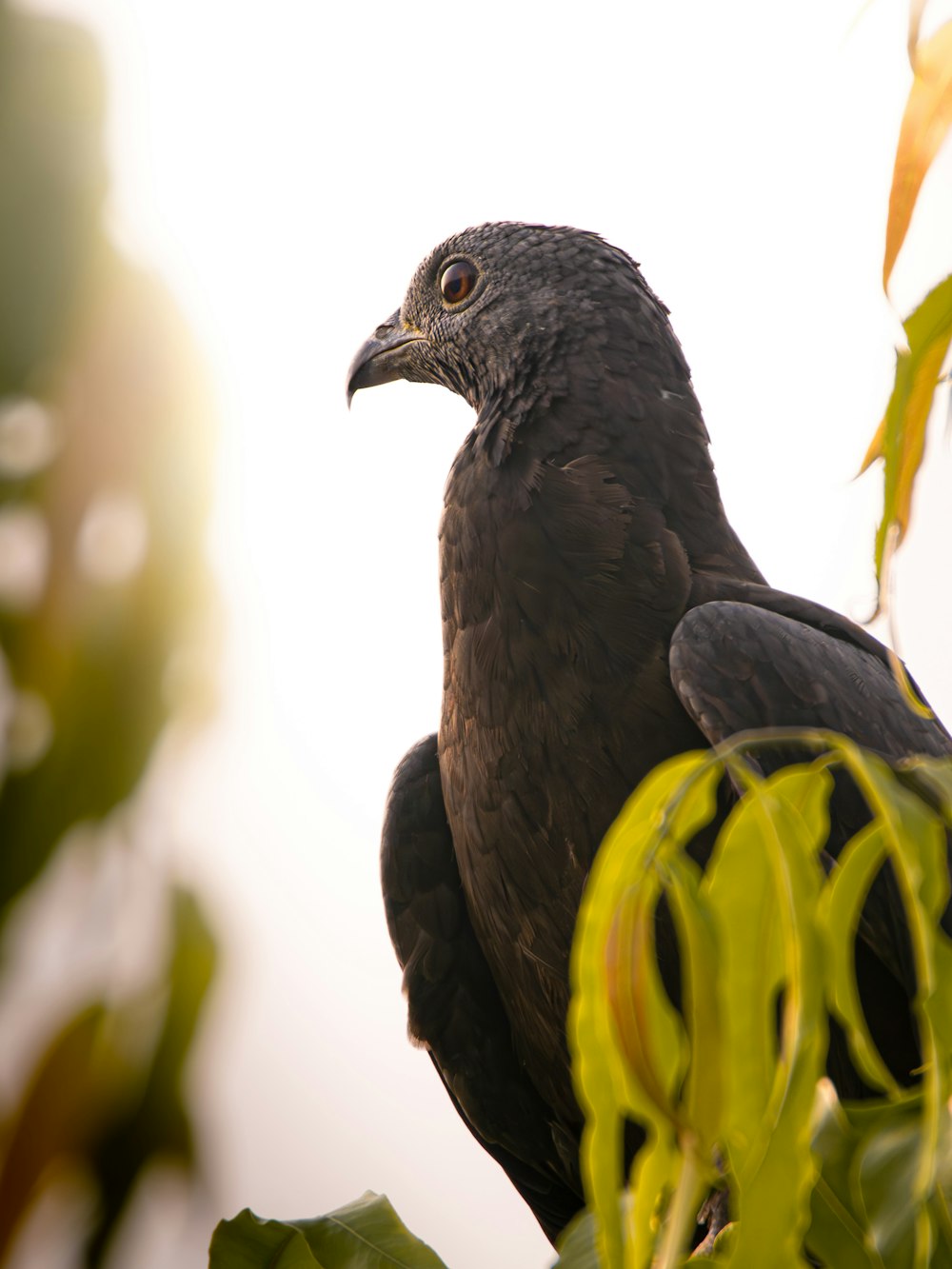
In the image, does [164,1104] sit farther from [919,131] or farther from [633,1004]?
[919,131]

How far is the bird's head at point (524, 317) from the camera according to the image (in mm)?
1911

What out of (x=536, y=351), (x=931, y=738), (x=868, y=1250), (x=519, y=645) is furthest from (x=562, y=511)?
(x=868, y=1250)

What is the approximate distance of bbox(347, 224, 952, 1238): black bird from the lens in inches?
60.6

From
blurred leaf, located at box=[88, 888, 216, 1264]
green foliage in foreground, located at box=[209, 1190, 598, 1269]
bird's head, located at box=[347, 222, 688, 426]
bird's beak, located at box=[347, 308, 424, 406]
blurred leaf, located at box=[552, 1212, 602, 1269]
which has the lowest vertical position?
blurred leaf, located at box=[552, 1212, 602, 1269]

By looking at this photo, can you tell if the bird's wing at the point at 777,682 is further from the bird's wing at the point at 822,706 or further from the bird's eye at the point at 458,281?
the bird's eye at the point at 458,281

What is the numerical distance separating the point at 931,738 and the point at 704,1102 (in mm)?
1338

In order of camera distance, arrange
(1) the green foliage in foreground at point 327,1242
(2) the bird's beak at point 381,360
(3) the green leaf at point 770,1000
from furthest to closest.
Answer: (2) the bird's beak at point 381,360 < (1) the green foliage in foreground at point 327,1242 < (3) the green leaf at point 770,1000

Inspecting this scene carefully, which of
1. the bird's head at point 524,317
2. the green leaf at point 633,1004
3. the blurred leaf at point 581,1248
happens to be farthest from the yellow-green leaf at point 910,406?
the bird's head at point 524,317

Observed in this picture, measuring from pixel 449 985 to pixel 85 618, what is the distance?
0.82 meters

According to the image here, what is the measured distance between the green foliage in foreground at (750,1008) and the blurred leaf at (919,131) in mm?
178

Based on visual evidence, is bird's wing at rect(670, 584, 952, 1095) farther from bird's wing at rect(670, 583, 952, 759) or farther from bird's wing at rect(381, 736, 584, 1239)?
bird's wing at rect(381, 736, 584, 1239)

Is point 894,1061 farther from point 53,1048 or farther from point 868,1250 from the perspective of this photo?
point 868,1250

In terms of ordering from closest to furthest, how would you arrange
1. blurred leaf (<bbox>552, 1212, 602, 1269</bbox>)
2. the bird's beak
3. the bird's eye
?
blurred leaf (<bbox>552, 1212, 602, 1269</bbox>) < the bird's eye < the bird's beak

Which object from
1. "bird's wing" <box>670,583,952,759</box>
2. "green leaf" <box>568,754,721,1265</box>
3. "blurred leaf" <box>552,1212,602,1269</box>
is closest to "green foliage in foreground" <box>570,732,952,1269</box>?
"green leaf" <box>568,754,721,1265</box>
